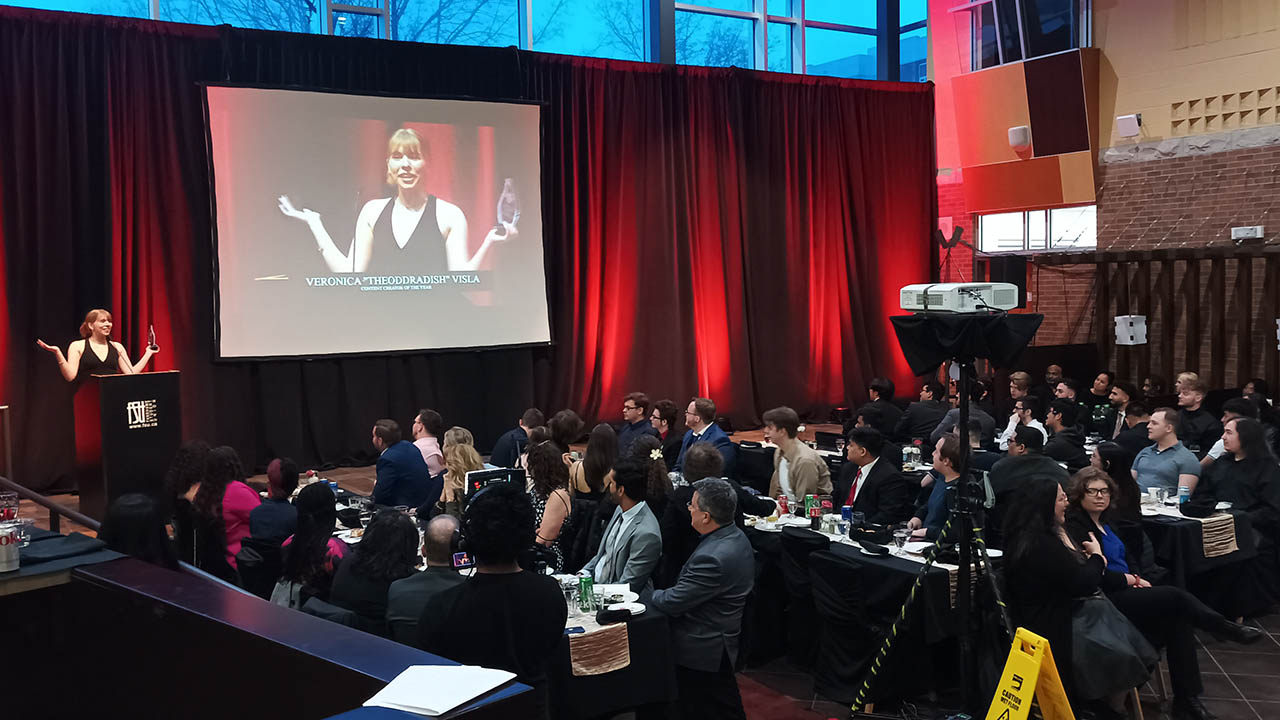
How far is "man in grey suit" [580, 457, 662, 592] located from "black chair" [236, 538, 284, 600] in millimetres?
1502

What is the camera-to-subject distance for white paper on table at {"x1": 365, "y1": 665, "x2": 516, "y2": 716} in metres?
2.16

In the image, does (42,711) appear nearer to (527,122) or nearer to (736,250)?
(527,122)

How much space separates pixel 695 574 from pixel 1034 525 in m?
1.41

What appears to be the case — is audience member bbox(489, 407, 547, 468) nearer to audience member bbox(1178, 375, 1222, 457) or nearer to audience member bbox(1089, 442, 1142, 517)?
audience member bbox(1089, 442, 1142, 517)

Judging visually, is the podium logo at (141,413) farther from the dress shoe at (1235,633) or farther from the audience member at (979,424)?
the dress shoe at (1235,633)

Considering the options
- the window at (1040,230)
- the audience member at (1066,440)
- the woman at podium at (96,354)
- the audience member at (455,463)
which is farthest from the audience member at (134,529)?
the window at (1040,230)

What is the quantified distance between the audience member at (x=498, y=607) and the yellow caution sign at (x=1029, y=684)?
1.81 meters

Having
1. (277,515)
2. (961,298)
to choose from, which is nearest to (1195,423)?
(961,298)

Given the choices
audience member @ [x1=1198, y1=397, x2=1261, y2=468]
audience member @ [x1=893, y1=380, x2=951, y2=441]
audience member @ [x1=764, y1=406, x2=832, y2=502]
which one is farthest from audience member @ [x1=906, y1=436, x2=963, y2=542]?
audience member @ [x1=893, y1=380, x2=951, y2=441]

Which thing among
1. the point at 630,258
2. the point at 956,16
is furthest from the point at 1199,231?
the point at 630,258

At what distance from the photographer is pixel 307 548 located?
14.8 ft

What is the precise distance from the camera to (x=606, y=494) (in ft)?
18.3

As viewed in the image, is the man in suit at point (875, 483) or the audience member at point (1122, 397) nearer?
the man in suit at point (875, 483)

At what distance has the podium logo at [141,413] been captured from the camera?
755cm
